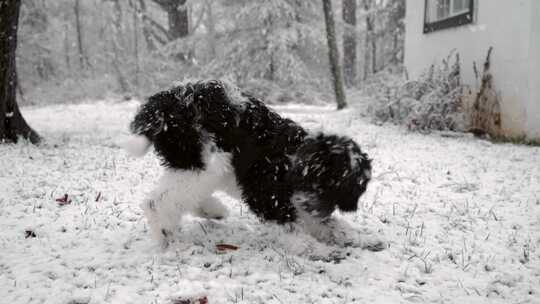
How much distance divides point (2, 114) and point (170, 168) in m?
4.24

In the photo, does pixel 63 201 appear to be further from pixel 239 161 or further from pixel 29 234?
pixel 239 161

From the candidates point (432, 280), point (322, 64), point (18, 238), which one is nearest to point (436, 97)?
point (432, 280)

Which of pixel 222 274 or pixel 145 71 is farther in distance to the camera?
pixel 145 71

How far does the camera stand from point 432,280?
8.84 ft

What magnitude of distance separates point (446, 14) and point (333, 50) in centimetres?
353

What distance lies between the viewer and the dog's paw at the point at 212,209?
3.56 m

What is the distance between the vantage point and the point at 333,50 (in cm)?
1173

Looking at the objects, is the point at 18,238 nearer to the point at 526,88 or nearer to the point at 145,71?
the point at 526,88

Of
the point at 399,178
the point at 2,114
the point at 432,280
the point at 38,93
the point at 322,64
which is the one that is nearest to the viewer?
the point at 432,280

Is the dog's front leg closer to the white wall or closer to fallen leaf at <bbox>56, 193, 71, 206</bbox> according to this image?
fallen leaf at <bbox>56, 193, 71, 206</bbox>

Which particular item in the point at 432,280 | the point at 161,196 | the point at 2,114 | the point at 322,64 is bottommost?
the point at 432,280

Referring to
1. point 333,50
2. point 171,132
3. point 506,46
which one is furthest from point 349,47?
point 171,132

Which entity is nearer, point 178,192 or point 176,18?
point 178,192

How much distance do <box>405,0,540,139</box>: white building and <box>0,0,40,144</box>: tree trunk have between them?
7248 millimetres
